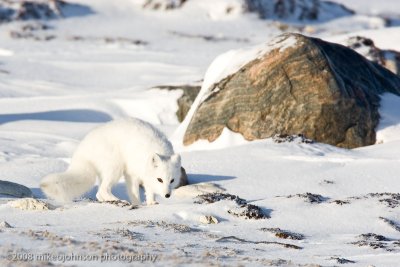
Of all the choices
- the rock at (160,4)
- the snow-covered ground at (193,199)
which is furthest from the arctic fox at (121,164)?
the rock at (160,4)

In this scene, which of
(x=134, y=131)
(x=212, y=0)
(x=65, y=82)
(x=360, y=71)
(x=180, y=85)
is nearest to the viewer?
(x=134, y=131)

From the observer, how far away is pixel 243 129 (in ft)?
43.1

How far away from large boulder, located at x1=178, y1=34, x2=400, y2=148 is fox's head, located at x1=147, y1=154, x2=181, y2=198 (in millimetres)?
5264

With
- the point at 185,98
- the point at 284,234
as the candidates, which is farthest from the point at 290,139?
the point at 185,98

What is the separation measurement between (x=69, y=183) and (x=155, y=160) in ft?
3.38

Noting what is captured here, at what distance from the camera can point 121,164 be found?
8227 mm

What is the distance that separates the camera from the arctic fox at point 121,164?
7.83 m

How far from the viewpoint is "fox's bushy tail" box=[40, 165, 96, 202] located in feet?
25.9

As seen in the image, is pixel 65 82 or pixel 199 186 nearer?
pixel 199 186

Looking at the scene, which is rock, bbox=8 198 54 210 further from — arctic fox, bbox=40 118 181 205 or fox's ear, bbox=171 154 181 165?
fox's ear, bbox=171 154 181 165

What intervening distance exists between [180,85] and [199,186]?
10.2 m

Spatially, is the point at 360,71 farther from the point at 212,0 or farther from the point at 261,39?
the point at 212,0

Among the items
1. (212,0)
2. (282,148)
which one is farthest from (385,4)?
(282,148)

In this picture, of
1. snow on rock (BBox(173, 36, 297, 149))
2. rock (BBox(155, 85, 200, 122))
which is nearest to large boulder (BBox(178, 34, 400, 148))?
snow on rock (BBox(173, 36, 297, 149))
